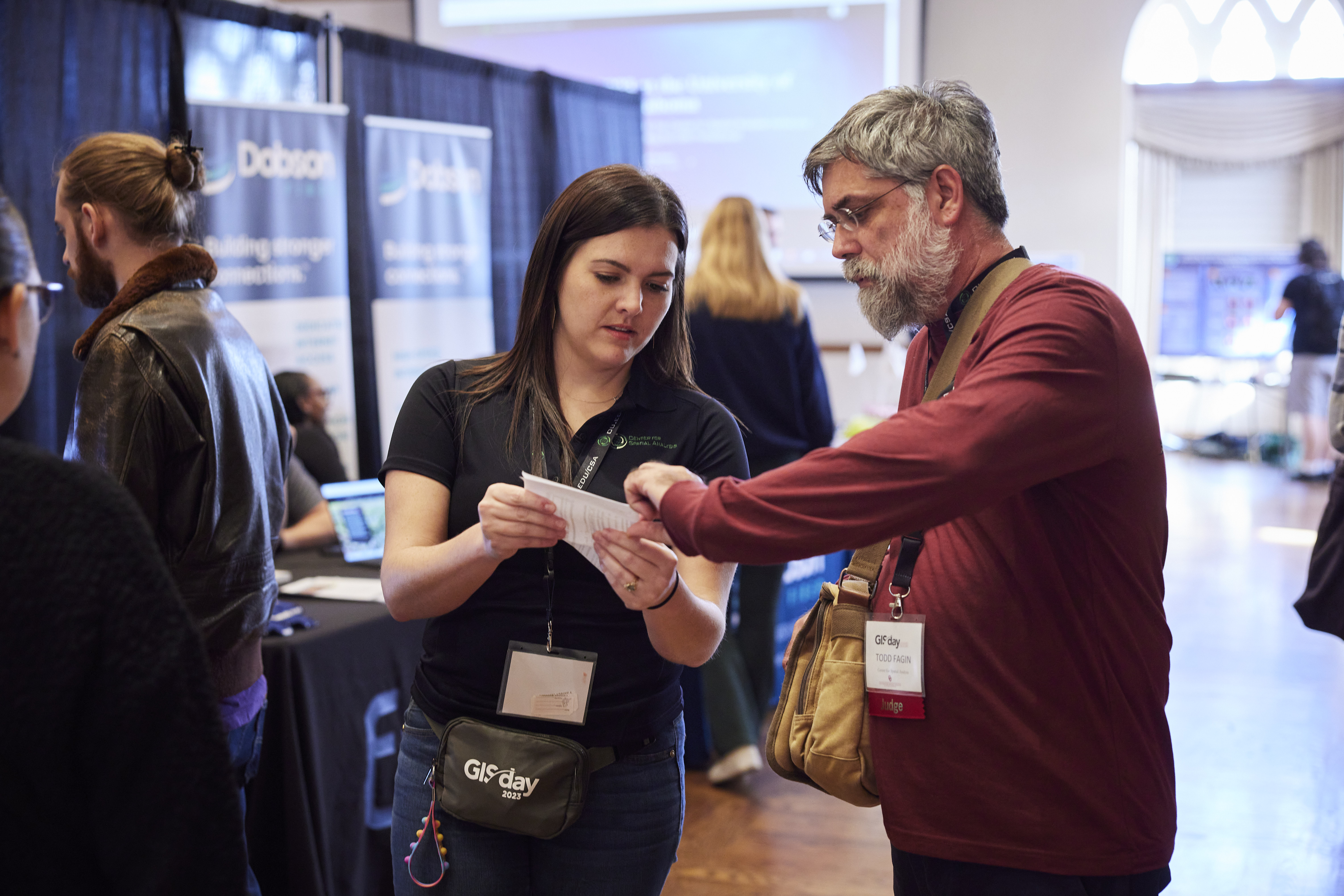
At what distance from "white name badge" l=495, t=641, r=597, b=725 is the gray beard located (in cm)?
55

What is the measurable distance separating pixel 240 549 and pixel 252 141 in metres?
2.35

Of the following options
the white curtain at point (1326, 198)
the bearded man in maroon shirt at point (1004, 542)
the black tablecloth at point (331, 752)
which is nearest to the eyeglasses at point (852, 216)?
the bearded man in maroon shirt at point (1004, 542)

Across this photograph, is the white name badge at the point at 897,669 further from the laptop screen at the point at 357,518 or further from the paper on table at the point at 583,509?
the laptop screen at the point at 357,518

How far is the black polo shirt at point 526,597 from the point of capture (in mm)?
1327

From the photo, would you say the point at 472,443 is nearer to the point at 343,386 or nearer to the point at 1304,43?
the point at 343,386

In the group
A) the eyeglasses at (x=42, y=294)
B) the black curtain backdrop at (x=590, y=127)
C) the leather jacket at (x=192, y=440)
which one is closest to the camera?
the eyeglasses at (x=42, y=294)

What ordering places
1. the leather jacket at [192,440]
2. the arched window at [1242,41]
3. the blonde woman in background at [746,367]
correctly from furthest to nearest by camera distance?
the arched window at [1242,41], the blonde woman in background at [746,367], the leather jacket at [192,440]

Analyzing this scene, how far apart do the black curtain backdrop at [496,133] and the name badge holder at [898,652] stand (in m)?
3.31

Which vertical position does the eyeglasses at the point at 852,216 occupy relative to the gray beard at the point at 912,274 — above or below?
above

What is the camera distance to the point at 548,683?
1301mm

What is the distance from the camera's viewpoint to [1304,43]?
32.7 ft

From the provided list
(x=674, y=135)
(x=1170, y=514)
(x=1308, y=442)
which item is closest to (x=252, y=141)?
(x=674, y=135)

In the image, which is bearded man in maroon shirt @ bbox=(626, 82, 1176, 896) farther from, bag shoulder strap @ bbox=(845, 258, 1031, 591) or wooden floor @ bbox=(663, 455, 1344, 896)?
wooden floor @ bbox=(663, 455, 1344, 896)

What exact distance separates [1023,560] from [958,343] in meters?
0.28
